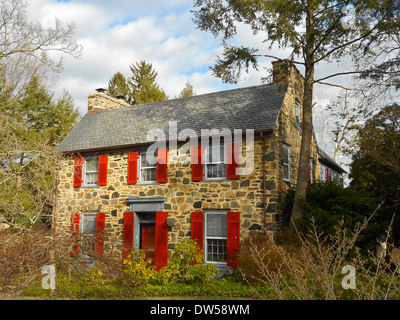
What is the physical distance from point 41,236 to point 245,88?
1174 centimetres

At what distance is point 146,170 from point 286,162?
5368mm

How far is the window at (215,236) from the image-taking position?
1264cm

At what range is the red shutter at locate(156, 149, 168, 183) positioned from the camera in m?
13.8

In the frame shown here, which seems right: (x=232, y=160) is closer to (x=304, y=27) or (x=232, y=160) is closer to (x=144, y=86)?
(x=304, y=27)

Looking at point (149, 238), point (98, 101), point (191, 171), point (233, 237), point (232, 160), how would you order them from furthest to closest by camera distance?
1. point (98, 101)
2. point (149, 238)
3. point (191, 171)
4. point (232, 160)
5. point (233, 237)

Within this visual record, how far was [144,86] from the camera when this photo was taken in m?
35.9

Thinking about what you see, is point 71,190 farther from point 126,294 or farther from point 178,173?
point 126,294

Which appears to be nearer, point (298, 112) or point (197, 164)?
point (197, 164)

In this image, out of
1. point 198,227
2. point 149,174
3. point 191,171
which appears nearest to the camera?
point 198,227

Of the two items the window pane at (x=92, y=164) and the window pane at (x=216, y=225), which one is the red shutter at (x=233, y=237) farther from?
the window pane at (x=92, y=164)

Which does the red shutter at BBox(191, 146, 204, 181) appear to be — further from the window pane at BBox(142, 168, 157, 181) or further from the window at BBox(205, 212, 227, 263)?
the window pane at BBox(142, 168, 157, 181)

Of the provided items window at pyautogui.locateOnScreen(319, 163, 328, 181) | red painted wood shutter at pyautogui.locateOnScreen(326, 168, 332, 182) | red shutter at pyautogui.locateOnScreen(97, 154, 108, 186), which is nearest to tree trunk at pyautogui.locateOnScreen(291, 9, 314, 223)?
window at pyautogui.locateOnScreen(319, 163, 328, 181)

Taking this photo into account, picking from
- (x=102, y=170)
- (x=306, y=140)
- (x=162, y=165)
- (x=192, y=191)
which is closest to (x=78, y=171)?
(x=102, y=170)
